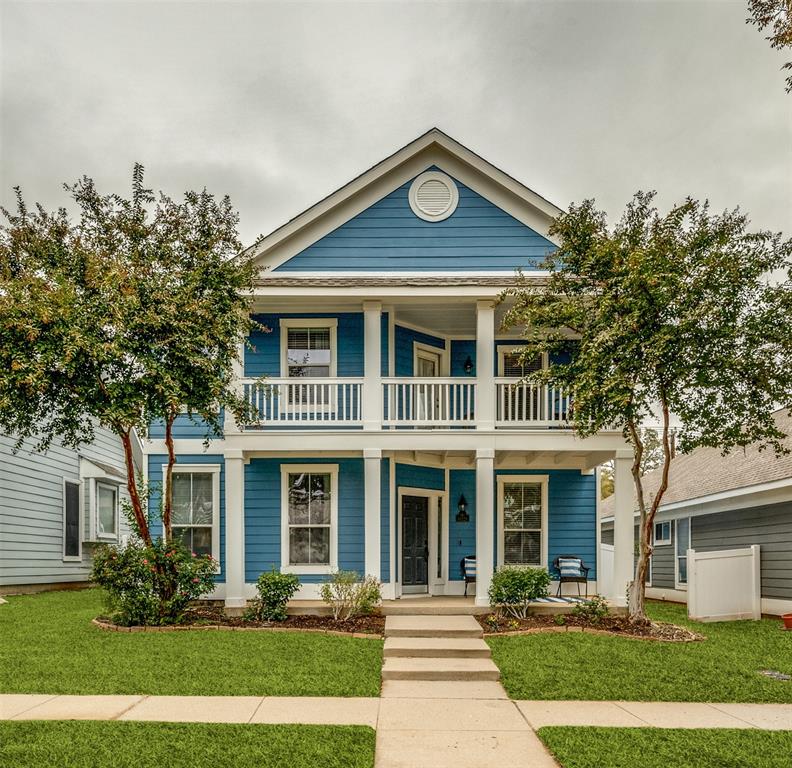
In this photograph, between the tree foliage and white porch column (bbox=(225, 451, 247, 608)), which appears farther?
white porch column (bbox=(225, 451, 247, 608))

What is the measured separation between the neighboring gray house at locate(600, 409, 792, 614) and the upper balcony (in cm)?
466

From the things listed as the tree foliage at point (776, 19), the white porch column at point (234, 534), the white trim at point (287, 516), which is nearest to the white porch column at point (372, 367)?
the white trim at point (287, 516)

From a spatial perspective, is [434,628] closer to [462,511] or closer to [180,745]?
[462,511]

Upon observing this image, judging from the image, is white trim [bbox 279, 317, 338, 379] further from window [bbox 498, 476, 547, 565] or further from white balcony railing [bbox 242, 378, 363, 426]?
window [bbox 498, 476, 547, 565]

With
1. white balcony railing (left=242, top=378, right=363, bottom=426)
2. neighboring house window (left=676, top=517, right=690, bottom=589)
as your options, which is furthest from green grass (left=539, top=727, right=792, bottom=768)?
neighboring house window (left=676, top=517, right=690, bottom=589)

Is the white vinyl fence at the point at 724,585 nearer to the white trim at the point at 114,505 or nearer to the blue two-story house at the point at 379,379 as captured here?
the blue two-story house at the point at 379,379

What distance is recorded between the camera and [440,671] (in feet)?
26.2

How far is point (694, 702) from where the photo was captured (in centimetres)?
689

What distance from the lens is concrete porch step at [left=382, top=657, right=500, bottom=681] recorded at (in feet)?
25.9

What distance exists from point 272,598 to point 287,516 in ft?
7.44

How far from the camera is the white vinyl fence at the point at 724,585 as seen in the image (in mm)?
12664

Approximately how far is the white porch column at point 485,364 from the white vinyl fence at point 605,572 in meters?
4.41

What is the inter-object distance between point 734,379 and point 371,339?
19.1 ft

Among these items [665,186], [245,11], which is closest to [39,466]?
[245,11]
